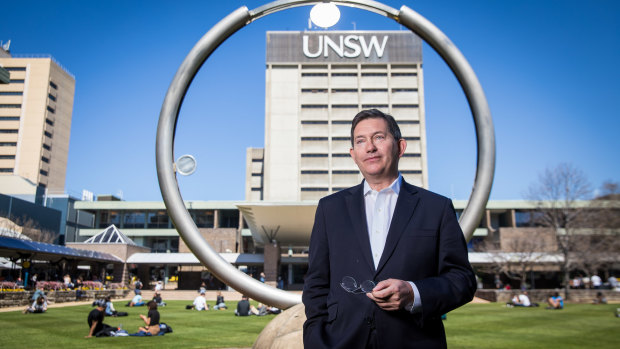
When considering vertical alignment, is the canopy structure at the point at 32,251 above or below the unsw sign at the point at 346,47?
below

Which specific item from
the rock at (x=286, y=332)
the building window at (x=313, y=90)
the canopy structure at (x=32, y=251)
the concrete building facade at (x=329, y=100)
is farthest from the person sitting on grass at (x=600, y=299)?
the building window at (x=313, y=90)

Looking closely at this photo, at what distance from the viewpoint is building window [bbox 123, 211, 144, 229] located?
68875 mm

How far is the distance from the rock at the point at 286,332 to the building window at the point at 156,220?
66.8 meters

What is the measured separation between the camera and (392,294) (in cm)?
205

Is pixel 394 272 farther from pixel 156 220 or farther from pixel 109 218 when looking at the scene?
pixel 109 218

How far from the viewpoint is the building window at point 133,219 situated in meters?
68.9

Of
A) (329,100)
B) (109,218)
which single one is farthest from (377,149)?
(329,100)

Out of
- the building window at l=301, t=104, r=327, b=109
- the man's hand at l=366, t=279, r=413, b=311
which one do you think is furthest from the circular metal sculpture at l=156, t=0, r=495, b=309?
the building window at l=301, t=104, r=327, b=109

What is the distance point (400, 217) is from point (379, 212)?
124mm

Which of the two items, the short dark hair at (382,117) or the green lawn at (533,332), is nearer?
the short dark hair at (382,117)

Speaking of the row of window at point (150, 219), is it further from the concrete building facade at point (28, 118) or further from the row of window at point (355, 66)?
the row of window at point (355, 66)

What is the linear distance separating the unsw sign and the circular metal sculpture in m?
76.7

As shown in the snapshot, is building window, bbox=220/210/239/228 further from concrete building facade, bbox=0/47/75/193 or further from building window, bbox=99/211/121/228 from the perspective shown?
concrete building facade, bbox=0/47/75/193

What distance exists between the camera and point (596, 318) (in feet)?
59.7
